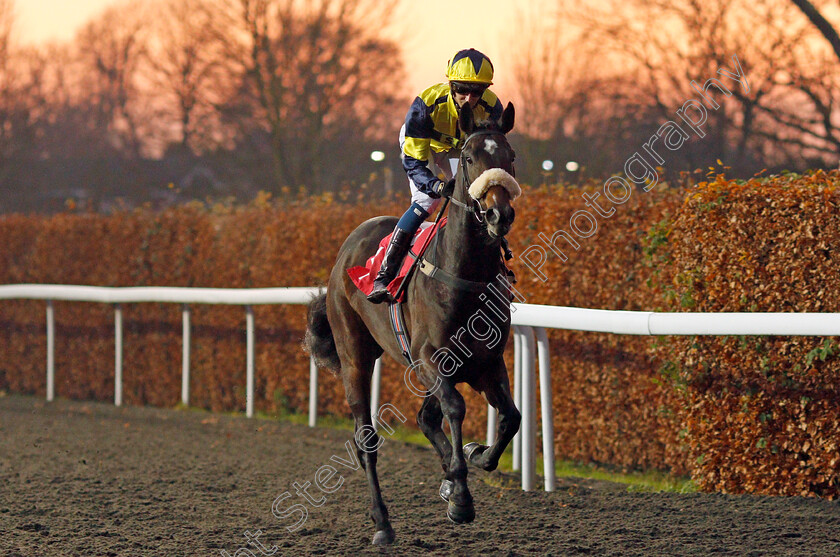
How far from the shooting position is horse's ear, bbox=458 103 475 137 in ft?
12.8

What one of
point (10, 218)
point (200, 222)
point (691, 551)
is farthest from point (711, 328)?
point (10, 218)

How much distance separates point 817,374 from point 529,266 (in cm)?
243

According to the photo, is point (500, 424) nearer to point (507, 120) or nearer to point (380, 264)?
point (380, 264)

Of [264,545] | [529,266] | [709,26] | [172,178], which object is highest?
[172,178]

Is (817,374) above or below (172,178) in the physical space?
below

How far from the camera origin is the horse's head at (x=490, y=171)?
11.8 feet

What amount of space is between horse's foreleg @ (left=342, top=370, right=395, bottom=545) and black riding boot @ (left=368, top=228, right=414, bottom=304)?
2.20 feet

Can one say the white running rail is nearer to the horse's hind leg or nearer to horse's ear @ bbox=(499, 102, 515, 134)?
the horse's hind leg

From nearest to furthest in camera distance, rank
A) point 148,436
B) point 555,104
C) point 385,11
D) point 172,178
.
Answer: point 148,436, point 555,104, point 385,11, point 172,178

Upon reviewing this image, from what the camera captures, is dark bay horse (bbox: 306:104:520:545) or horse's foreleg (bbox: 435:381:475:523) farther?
horse's foreleg (bbox: 435:381:475:523)

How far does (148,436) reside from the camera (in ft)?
26.4

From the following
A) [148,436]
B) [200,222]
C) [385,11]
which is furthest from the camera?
[385,11]

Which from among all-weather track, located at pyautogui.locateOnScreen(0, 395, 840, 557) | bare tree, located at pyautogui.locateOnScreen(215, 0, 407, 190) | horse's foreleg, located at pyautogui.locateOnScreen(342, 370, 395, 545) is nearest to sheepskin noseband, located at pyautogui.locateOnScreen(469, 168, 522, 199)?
all-weather track, located at pyautogui.locateOnScreen(0, 395, 840, 557)

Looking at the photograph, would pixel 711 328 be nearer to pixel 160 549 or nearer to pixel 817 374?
pixel 817 374
